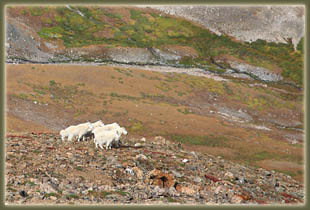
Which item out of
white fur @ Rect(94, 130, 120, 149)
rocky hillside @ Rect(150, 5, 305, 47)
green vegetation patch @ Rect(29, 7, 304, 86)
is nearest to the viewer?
white fur @ Rect(94, 130, 120, 149)

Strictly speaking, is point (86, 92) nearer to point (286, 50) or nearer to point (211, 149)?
point (211, 149)

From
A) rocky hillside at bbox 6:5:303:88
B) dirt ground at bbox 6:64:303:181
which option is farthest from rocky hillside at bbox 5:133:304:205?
rocky hillside at bbox 6:5:303:88

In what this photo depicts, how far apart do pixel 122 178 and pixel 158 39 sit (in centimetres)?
8236

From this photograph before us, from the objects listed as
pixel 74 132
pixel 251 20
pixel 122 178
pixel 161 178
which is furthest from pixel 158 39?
pixel 122 178

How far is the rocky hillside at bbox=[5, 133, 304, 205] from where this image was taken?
17.3 metres

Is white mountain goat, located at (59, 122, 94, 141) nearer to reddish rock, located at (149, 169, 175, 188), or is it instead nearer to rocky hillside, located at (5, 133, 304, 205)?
rocky hillside, located at (5, 133, 304, 205)

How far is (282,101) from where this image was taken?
220 ft

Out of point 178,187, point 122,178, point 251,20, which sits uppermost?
point 251,20

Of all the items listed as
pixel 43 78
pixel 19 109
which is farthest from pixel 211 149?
pixel 43 78

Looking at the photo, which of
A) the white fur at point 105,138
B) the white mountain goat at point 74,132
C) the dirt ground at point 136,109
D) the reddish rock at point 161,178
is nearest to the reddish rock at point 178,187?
the reddish rock at point 161,178

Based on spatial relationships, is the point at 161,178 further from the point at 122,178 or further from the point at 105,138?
the point at 105,138

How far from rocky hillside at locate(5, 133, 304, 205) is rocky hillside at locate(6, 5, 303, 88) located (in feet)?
A: 172

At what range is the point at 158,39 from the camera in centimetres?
9919

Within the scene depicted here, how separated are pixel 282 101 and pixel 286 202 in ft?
159
